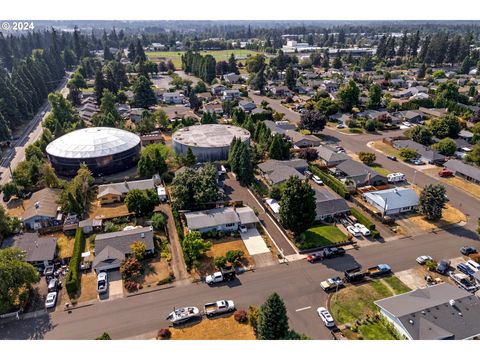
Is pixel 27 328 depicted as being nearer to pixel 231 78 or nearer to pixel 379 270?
pixel 379 270

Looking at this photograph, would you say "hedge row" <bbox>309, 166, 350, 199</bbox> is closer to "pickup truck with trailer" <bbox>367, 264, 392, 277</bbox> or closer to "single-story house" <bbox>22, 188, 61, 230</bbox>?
"pickup truck with trailer" <bbox>367, 264, 392, 277</bbox>

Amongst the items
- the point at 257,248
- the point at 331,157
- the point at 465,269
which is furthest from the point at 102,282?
the point at 331,157

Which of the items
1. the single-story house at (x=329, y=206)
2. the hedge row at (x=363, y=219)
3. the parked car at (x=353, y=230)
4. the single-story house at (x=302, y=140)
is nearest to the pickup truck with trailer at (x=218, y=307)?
the single-story house at (x=329, y=206)

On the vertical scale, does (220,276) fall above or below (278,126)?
below

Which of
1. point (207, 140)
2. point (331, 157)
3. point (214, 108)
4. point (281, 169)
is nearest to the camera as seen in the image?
point (281, 169)

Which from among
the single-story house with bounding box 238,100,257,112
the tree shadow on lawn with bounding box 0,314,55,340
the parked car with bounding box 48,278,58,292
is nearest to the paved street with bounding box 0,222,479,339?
the tree shadow on lawn with bounding box 0,314,55,340
